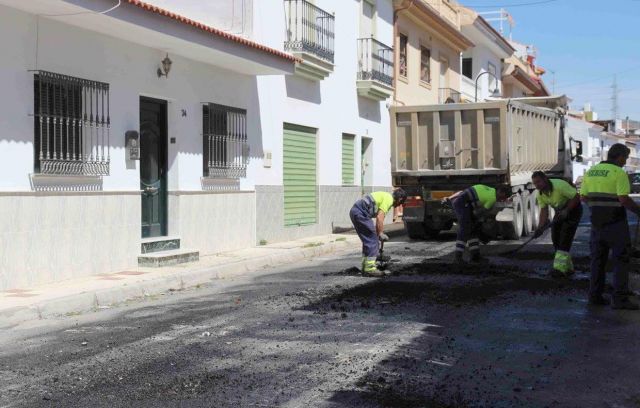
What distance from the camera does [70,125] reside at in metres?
10.2

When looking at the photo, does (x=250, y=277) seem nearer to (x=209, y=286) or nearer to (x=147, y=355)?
(x=209, y=286)

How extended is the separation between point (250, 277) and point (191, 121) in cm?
331

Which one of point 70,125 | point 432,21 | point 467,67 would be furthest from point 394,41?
point 70,125

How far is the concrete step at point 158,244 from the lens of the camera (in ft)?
39.1

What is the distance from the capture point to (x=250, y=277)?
1155 cm

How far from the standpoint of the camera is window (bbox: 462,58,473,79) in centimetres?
3372

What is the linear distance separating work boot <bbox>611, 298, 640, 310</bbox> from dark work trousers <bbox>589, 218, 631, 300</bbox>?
1.3 inches

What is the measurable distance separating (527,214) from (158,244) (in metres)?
8.99

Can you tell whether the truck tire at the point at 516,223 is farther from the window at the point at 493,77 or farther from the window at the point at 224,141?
the window at the point at 493,77

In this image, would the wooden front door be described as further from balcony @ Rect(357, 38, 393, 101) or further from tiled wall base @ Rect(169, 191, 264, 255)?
balcony @ Rect(357, 38, 393, 101)

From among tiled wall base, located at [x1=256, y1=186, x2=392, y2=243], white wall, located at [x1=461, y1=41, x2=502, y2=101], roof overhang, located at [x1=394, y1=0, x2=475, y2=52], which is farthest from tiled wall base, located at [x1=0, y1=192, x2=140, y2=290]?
white wall, located at [x1=461, y1=41, x2=502, y2=101]

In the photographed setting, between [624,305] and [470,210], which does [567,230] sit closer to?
[470,210]

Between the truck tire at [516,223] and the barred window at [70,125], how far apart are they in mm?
8801

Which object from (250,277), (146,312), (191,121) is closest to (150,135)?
(191,121)
